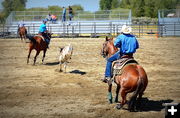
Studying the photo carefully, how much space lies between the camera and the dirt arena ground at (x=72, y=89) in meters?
6.87

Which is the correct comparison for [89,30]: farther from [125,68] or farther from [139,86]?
[139,86]

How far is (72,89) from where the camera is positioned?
9.15m

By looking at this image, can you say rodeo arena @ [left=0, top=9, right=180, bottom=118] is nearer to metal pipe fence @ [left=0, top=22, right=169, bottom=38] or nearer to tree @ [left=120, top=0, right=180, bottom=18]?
metal pipe fence @ [left=0, top=22, right=169, bottom=38]

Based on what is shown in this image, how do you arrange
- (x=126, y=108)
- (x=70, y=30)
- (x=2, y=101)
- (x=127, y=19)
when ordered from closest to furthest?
(x=126, y=108) < (x=2, y=101) < (x=70, y=30) < (x=127, y=19)

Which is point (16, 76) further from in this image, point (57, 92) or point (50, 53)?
point (50, 53)

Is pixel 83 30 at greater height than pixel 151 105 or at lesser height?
greater

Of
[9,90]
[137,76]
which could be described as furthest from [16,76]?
[137,76]

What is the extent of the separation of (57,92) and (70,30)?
21795 mm

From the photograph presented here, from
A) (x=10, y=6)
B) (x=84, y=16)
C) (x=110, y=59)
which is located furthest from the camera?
(x=10, y=6)

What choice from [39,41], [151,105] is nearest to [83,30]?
[39,41]

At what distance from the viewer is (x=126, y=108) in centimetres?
716

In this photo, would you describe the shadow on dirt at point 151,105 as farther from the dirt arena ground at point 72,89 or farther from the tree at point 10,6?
the tree at point 10,6

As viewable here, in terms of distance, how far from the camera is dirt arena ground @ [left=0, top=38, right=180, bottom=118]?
6871mm

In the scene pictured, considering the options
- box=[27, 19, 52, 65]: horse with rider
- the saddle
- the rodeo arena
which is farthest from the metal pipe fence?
the saddle
